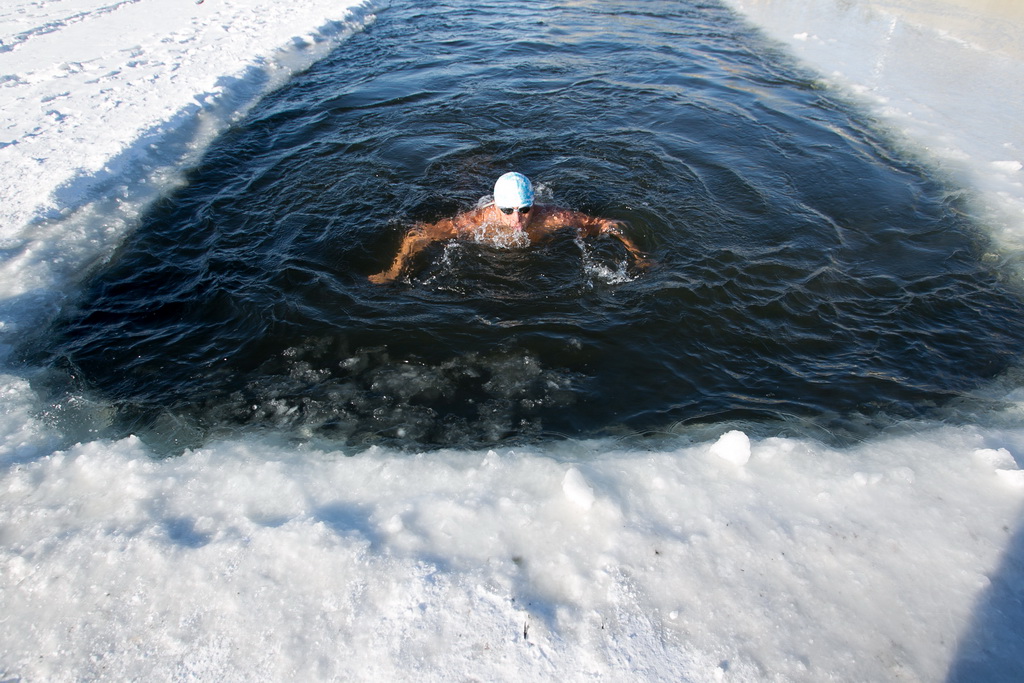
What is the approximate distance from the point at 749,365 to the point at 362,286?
339 centimetres

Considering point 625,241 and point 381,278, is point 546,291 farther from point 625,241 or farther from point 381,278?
point 381,278

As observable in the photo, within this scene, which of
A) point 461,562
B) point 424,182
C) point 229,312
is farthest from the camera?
point 424,182

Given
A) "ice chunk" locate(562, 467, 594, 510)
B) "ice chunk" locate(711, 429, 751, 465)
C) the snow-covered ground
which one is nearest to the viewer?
the snow-covered ground

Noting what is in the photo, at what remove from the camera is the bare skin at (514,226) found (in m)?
5.54

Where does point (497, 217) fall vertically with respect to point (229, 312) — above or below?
above

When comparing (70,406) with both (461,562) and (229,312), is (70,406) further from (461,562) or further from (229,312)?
(461,562)

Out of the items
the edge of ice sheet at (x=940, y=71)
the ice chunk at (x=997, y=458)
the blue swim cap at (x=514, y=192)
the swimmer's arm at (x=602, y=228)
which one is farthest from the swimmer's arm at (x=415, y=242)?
the edge of ice sheet at (x=940, y=71)

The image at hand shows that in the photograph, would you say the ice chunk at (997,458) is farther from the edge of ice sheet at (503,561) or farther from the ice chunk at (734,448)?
the ice chunk at (734,448)

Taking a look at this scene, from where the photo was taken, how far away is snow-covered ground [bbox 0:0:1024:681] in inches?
98.6

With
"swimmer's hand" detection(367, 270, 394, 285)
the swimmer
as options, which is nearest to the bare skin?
the swimmer

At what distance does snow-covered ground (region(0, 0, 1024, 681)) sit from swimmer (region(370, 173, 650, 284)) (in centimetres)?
253

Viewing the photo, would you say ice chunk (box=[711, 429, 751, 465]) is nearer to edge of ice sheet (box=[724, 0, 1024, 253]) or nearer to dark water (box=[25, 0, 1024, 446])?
dark water (box=[25, 0, 1024, 446])

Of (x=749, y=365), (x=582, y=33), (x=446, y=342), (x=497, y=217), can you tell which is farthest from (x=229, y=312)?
(x=582, y=33)

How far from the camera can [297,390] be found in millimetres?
4098
